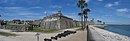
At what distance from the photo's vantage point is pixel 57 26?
70500mm

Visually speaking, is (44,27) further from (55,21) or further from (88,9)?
(88,9)

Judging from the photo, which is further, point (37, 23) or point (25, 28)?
point (37, 23)

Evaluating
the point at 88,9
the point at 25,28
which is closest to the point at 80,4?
the point at 88,9

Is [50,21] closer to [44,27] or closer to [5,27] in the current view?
[44,27]

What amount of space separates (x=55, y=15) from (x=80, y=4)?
939 cm

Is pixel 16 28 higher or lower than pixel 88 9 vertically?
lower

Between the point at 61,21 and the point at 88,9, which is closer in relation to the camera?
the point at 61,21

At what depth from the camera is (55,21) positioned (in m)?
70.2

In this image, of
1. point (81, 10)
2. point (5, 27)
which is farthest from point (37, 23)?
point (81, 10)

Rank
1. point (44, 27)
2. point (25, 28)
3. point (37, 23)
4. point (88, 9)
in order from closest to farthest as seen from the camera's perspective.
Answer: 1. point (25, 28)
2. point (44, 27)
3. point (88, 9)
4. point (37, 23)

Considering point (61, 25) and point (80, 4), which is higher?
point (80, 4)

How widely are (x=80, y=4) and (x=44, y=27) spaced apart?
44.4 ft

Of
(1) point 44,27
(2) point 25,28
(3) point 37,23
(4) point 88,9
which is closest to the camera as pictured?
(2) point 25,28

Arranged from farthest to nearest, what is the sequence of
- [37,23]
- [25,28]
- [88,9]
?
[37,23] → [88,9] → [25,28]
